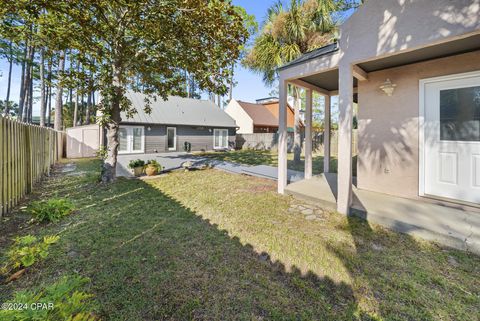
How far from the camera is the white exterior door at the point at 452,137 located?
12.5ft

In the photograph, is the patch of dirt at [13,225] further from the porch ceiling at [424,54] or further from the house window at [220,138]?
the house window at [220,138]

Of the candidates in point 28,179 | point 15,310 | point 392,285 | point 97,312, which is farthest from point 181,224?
point 28,179

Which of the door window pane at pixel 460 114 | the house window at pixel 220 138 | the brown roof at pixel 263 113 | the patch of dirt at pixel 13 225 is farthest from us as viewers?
the brown roof at pixel 263 113

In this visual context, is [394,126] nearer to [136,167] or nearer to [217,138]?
[136,167]

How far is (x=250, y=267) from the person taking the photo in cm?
265

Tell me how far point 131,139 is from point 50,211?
11913 mm

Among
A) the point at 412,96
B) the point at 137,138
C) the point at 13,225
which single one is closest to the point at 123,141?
the point at 137,138

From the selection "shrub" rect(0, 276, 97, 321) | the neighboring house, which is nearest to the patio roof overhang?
"shrub" rect(0, 276, 97, 321)

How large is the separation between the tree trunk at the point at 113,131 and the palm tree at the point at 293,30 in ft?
23.4

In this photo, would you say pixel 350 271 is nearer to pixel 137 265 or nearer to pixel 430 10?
pixel 137 265

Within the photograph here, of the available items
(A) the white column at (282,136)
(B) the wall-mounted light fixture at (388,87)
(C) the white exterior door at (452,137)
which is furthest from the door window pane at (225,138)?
(C) the white exterior door at (452,137)

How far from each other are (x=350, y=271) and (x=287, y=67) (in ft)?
14.3

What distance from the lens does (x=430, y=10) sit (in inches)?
122

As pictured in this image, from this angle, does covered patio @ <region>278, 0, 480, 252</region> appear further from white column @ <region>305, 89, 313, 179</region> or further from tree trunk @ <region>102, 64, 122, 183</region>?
tree trunk @ <region>102, 64, 122, 183</region>
